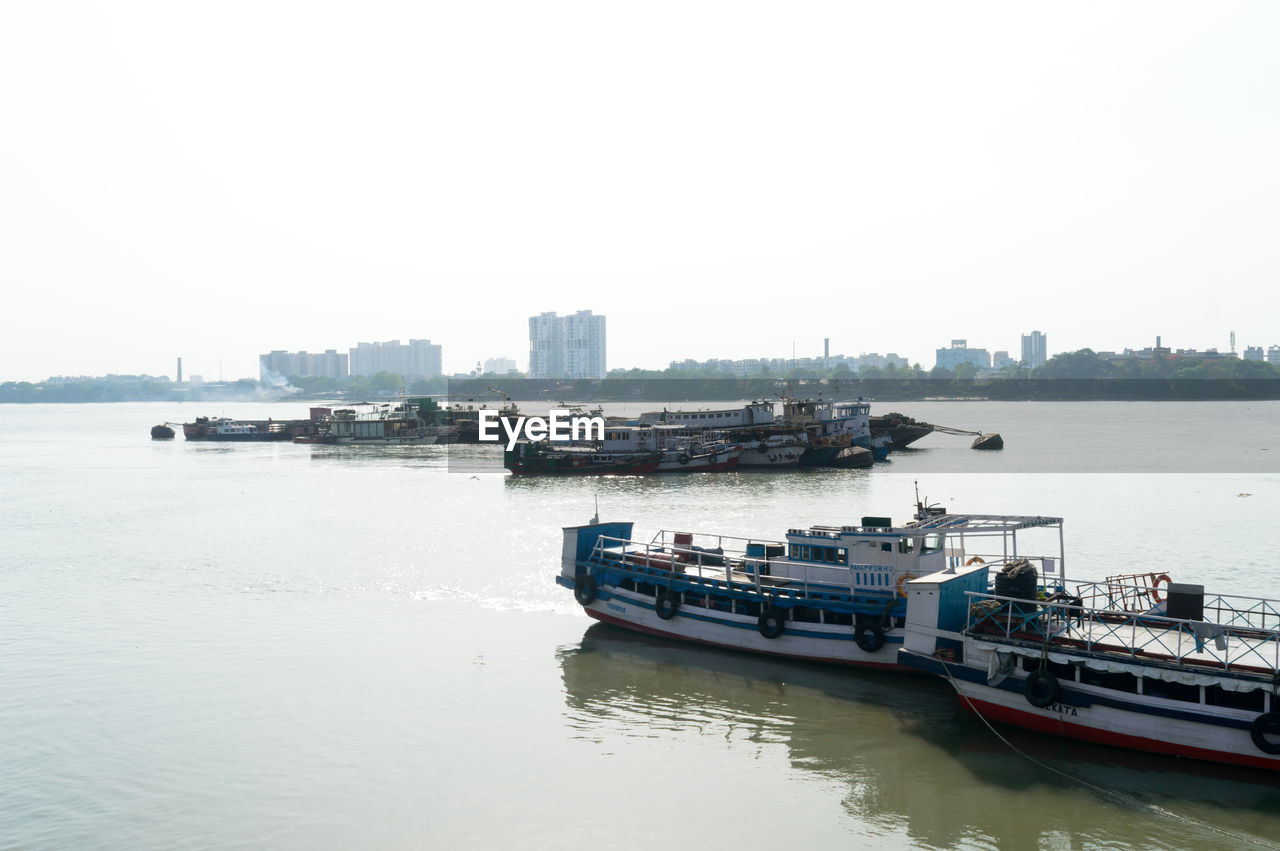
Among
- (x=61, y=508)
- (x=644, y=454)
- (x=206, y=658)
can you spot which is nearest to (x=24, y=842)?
(x=206, y=658)

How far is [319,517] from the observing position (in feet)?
191

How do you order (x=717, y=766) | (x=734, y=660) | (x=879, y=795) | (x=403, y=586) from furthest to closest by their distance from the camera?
(x=403, y=586) < (x=734, y=660) < (x=717, y=766) < (x=879, y=795)

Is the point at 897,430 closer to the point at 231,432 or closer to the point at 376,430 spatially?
the point at 376,430

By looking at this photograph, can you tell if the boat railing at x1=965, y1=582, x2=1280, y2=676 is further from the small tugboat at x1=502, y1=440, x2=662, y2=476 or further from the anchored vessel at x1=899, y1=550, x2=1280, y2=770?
the small tugboat at x1=502, y1=440, x2=662, y2=476

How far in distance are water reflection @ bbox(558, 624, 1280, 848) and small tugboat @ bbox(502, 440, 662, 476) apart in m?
53.1

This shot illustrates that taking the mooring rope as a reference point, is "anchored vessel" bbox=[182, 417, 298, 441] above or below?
above

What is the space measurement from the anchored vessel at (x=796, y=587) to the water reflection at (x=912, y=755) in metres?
0.84

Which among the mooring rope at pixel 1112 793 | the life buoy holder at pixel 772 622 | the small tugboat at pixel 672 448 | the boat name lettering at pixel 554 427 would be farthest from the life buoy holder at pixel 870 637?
the boat name lettering at pixel 554 427

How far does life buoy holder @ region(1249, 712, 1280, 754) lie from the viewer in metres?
17.8

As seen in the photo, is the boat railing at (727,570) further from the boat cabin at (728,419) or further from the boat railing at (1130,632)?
the boat cabin at (728,419)

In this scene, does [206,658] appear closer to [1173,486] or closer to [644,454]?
[644,454]

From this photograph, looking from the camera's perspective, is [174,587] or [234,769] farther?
[174,587]

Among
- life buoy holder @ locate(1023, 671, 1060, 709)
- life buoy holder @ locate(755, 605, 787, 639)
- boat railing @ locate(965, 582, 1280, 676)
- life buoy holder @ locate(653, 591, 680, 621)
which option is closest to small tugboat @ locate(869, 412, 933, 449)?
life buoy holder @ locate(653, 591, 680, 621)

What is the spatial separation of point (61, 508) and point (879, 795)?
65.1 m
